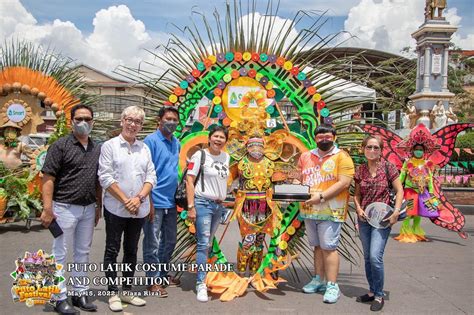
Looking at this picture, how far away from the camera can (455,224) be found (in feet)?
24.3

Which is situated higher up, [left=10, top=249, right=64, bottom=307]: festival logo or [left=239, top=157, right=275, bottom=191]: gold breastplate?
[left=239, top=157, right=275, bottom=191]: gold breastplate

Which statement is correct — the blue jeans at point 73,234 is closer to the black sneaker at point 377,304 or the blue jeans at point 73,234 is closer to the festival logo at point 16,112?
the black sneaker at point 377,304

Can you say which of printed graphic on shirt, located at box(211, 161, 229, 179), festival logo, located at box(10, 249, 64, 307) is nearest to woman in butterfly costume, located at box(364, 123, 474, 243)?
printed graphic on shirt, located at box(211, 161, 229, 179)

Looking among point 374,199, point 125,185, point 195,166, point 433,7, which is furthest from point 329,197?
point 433,7

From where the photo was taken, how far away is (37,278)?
12.1 ft

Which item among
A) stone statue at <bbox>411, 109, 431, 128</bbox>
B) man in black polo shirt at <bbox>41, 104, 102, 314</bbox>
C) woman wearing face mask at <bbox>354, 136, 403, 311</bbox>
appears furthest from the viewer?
stone statue at <bbox>411, 109, 431, 128</bbox>

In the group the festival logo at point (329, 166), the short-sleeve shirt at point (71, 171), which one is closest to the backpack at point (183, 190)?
the short-sleeve shirt at point (71, 171)

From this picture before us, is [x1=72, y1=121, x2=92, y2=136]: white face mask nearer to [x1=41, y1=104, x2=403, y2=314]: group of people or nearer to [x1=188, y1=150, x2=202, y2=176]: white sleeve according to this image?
[x1=41, y1=104, x2=403, y2=314]: group of people

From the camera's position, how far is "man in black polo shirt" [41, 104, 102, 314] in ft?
12.0

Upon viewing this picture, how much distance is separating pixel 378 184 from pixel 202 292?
71.6 inches

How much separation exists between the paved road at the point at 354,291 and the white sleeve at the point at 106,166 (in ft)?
3.49

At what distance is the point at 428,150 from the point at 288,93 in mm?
3743

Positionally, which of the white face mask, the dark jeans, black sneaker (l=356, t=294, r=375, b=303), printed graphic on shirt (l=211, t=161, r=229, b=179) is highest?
the white face mask

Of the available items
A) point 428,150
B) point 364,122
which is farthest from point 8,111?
point 428,150
